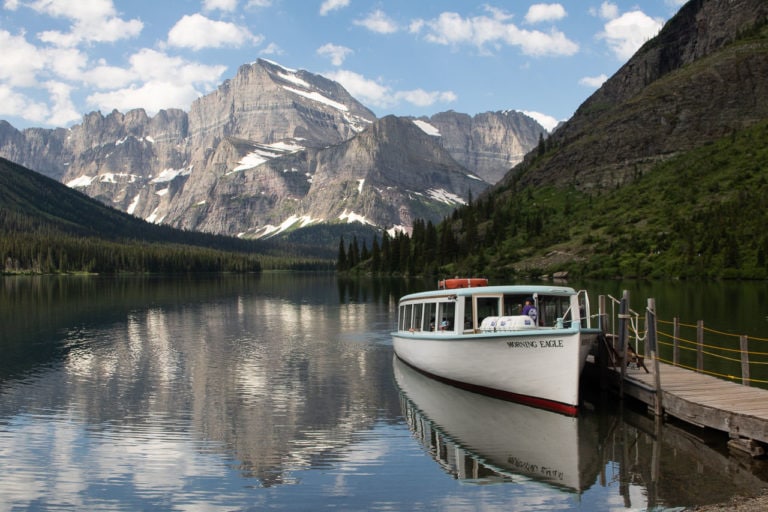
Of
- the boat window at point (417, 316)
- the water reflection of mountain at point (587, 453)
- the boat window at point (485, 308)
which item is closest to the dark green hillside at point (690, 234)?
the boat window at point (417, 316)

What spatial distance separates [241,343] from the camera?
6519 centimetres

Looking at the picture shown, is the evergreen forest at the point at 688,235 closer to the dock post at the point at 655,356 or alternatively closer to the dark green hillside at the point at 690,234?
the dark green hillside at the point at 690,234

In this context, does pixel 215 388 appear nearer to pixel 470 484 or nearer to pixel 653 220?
pixel 470 484

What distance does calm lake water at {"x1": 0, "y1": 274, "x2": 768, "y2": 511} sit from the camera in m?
22.9

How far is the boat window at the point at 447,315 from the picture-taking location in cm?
3969

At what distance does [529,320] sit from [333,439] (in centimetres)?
1217

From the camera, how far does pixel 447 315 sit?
1591 inches

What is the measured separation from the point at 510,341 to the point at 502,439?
18.0 feet

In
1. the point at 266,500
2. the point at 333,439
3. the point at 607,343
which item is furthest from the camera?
the point at 607,343

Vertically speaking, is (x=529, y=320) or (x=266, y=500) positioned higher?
(x=529, y=320)

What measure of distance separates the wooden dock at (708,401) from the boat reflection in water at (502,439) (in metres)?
3.60

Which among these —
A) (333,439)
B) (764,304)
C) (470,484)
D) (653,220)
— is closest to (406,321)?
(333,439)

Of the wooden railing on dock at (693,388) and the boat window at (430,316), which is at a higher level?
the boat window at (430,316)

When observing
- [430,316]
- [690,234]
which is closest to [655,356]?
[430,316]
